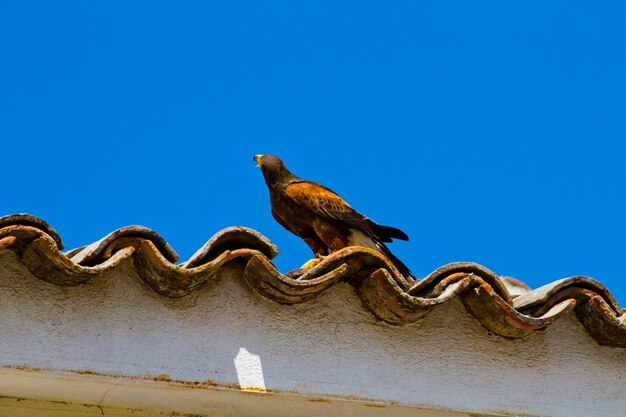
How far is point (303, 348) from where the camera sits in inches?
165

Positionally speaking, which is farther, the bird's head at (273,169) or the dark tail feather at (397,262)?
the bird's head at (273,169)

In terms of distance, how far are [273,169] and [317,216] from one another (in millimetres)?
591

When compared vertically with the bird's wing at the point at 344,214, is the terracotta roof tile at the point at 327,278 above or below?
below

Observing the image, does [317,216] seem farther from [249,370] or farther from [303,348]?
[249,370]

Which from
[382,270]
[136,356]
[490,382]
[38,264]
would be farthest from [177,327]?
[490,382]

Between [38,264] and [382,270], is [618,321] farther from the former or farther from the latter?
[38,264]

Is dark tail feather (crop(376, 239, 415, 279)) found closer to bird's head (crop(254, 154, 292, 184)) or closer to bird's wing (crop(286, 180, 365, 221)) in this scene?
bird's wing (crop(286, 180, 365, 221))

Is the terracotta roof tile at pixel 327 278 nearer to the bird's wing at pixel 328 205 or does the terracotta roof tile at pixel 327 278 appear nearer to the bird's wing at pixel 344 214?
the bird's wing at pixel 344 214

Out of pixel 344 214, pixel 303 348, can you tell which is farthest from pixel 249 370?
pixel 344 214

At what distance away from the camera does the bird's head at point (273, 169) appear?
21.3 feet

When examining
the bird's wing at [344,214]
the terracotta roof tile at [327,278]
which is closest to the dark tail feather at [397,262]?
the bird's wing at [344,214]

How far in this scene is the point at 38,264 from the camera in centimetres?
380

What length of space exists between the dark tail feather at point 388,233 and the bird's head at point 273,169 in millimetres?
849

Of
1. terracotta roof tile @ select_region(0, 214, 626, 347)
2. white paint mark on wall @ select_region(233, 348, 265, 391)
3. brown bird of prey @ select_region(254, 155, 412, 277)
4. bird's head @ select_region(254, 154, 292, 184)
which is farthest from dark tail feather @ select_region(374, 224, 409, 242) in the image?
white paint mark on wall @ select_region(233, 348, 265, 391)
